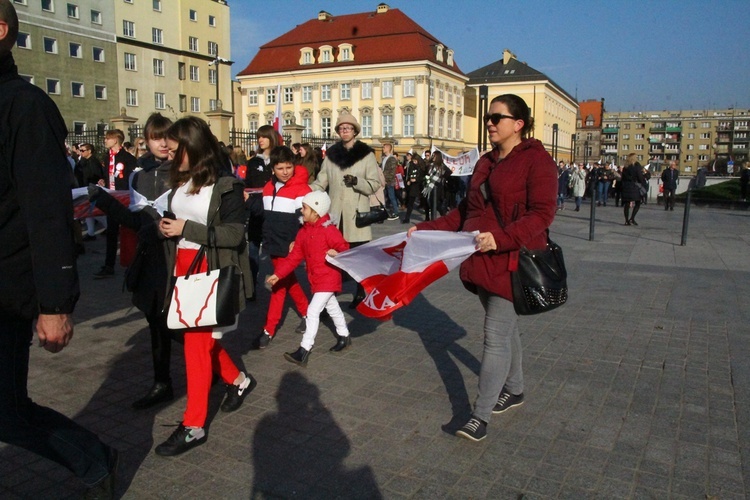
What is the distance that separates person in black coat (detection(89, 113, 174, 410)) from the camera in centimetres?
388

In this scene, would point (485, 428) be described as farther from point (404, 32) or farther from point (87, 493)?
point (404, 32)

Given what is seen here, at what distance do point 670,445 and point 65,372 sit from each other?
4.41 m

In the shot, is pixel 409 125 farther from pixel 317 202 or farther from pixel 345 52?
pixel 317 202

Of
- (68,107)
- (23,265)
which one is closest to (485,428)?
(23,265)

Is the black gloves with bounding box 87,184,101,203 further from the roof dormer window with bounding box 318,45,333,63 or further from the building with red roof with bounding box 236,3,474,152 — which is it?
the roof dormer window with bounding box 318,45,333,63

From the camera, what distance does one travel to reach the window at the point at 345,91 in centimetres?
7932

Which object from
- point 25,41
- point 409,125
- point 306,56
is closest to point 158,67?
point 25,41

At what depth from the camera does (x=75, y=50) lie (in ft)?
198

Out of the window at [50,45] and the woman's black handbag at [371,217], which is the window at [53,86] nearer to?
the window at [50,45]

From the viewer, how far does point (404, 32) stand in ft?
253

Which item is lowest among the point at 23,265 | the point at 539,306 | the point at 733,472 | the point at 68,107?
the point at 733,472

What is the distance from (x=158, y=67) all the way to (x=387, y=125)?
1031 inches

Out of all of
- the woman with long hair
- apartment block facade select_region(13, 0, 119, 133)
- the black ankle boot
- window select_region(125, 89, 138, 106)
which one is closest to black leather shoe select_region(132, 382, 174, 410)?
the woman with long hair

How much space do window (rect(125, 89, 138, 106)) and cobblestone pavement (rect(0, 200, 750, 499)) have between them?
63267 mm
